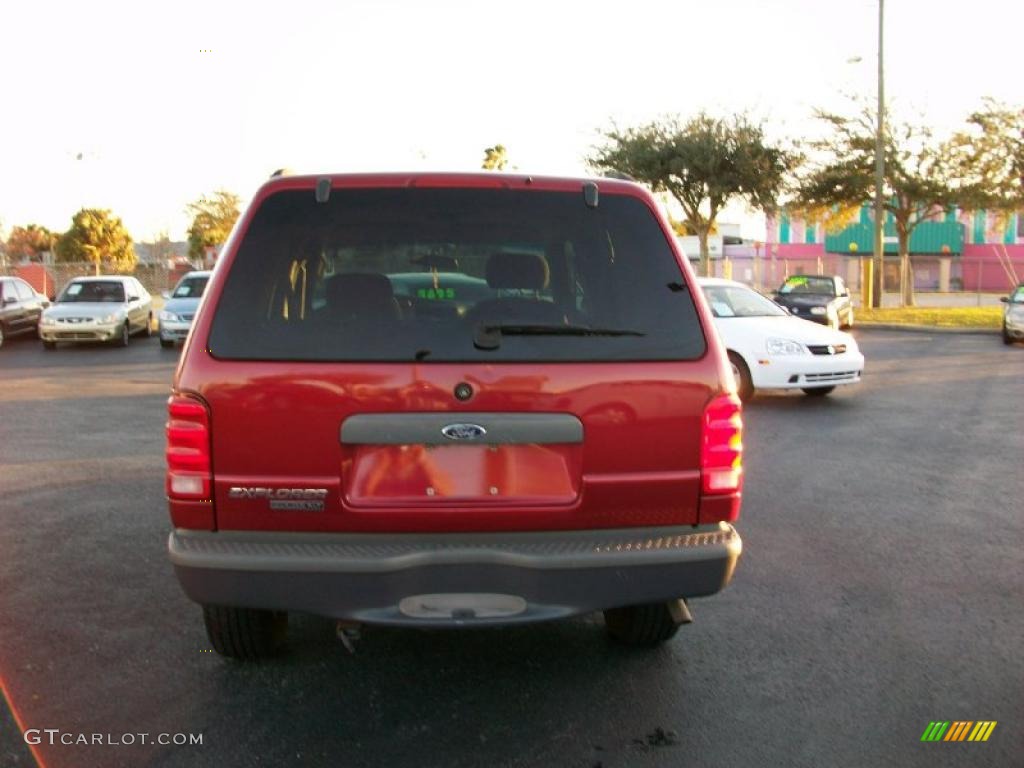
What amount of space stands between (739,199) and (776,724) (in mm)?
34434

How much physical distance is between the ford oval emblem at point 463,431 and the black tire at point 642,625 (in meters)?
1.17

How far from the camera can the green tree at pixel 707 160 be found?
3509 cm

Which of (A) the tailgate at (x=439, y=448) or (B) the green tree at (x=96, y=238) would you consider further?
(B) the green tree at (x=96, y=238)

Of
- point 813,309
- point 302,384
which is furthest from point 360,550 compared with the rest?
point 813,309

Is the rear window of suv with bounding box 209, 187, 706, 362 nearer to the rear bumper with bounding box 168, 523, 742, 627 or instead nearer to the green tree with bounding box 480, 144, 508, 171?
the rear bumper with bounding box 168, 523, 742, 627

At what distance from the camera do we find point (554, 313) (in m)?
3.44

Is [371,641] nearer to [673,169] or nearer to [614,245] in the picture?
[614,245]

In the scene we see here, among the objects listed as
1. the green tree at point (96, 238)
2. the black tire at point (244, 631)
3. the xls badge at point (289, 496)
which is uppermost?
the green tree at point (96, 238)

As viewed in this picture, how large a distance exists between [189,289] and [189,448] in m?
18.3

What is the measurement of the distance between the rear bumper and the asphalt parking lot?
0.47 m

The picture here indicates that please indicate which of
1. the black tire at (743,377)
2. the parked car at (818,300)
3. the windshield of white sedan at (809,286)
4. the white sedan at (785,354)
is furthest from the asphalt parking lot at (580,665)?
the windshield of white sedan at (809,286)

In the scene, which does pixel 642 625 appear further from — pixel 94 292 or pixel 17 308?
pixel 17 308

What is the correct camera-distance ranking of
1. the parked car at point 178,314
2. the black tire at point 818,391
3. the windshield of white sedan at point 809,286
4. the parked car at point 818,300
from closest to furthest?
the black tire at point 818,391 < the parked car at point 178,314 < the parked car at point 818,300 < the windshield of white sedan at point 809,286

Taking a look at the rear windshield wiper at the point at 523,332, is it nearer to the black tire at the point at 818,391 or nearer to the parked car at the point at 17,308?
the black tire at the point at 818,391
